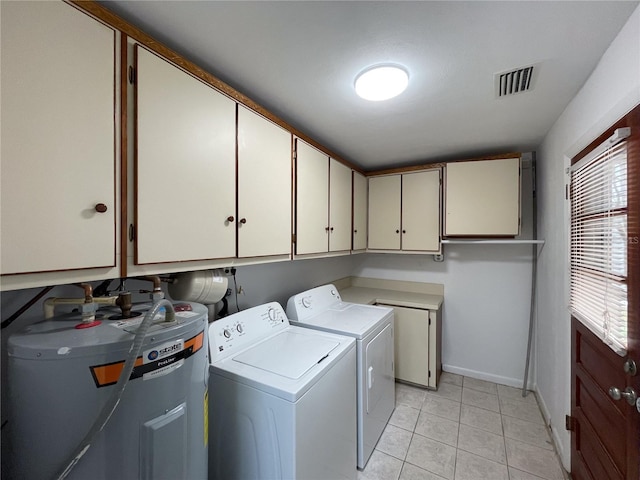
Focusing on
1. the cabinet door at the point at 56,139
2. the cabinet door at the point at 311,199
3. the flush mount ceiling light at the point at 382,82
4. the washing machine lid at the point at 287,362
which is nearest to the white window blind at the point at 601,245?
the flush mount ceiling light at the point at 382,82

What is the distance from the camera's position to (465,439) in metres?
2.02

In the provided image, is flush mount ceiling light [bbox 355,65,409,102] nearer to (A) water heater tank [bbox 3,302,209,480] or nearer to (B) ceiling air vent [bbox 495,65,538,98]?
(B) ceiling air vent [bbox 495,65,538,98]

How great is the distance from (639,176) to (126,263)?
6.45 ft

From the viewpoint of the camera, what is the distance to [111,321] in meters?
0.87

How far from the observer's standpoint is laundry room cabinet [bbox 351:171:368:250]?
2.72 m

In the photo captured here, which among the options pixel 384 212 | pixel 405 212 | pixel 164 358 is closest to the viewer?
pixel 164 358

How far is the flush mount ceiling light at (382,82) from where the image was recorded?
127cm

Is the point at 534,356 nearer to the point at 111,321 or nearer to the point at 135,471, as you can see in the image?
the point at 135,471

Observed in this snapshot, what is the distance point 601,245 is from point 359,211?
187 centimetres

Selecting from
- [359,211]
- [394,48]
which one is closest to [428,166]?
[359,211]

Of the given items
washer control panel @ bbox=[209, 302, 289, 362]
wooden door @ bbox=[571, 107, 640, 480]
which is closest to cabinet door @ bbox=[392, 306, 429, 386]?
wooden door @ bbox=[571, 107, 640, 480]

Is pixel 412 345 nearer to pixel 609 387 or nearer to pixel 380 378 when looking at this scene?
pixel 380 378

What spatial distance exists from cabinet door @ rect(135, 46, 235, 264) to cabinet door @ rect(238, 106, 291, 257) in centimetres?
8

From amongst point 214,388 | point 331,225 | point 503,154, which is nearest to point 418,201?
point 503,154
